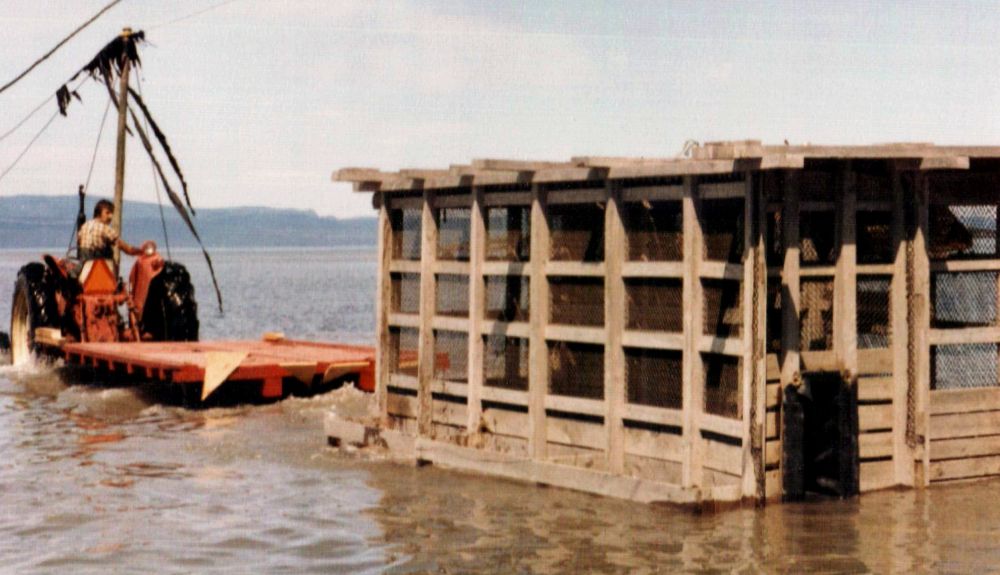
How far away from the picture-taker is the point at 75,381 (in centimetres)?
2370

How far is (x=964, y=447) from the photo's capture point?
43.6 feet

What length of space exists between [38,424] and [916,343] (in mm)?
11655

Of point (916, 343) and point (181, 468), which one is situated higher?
point (916, 343)

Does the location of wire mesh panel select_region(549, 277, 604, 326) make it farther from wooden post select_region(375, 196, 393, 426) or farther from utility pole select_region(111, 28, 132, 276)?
utility pole select_region(111, 28, 132, 276)

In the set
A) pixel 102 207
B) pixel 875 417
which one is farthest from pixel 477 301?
pixel 102 207

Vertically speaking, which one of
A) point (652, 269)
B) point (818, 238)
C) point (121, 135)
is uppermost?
point (121, 135)

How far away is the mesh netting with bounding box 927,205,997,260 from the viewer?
13188 mm

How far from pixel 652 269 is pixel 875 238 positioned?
2008 mm

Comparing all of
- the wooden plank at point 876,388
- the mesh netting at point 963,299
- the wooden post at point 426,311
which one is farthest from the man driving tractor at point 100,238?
the mesh netting at point 963,299

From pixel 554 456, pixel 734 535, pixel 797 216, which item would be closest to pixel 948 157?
pixel 797 216

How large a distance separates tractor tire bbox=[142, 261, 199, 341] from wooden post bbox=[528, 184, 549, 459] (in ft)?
34.2

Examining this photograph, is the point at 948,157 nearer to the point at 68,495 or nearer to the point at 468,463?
the point at 468,463

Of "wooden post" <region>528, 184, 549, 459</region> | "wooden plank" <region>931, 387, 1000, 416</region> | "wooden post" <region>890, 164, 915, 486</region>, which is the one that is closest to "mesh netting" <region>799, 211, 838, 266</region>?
"wooden post" <region>890, 164, 915, 486</region>

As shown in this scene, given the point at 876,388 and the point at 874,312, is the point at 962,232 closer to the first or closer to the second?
the point at 874,312
